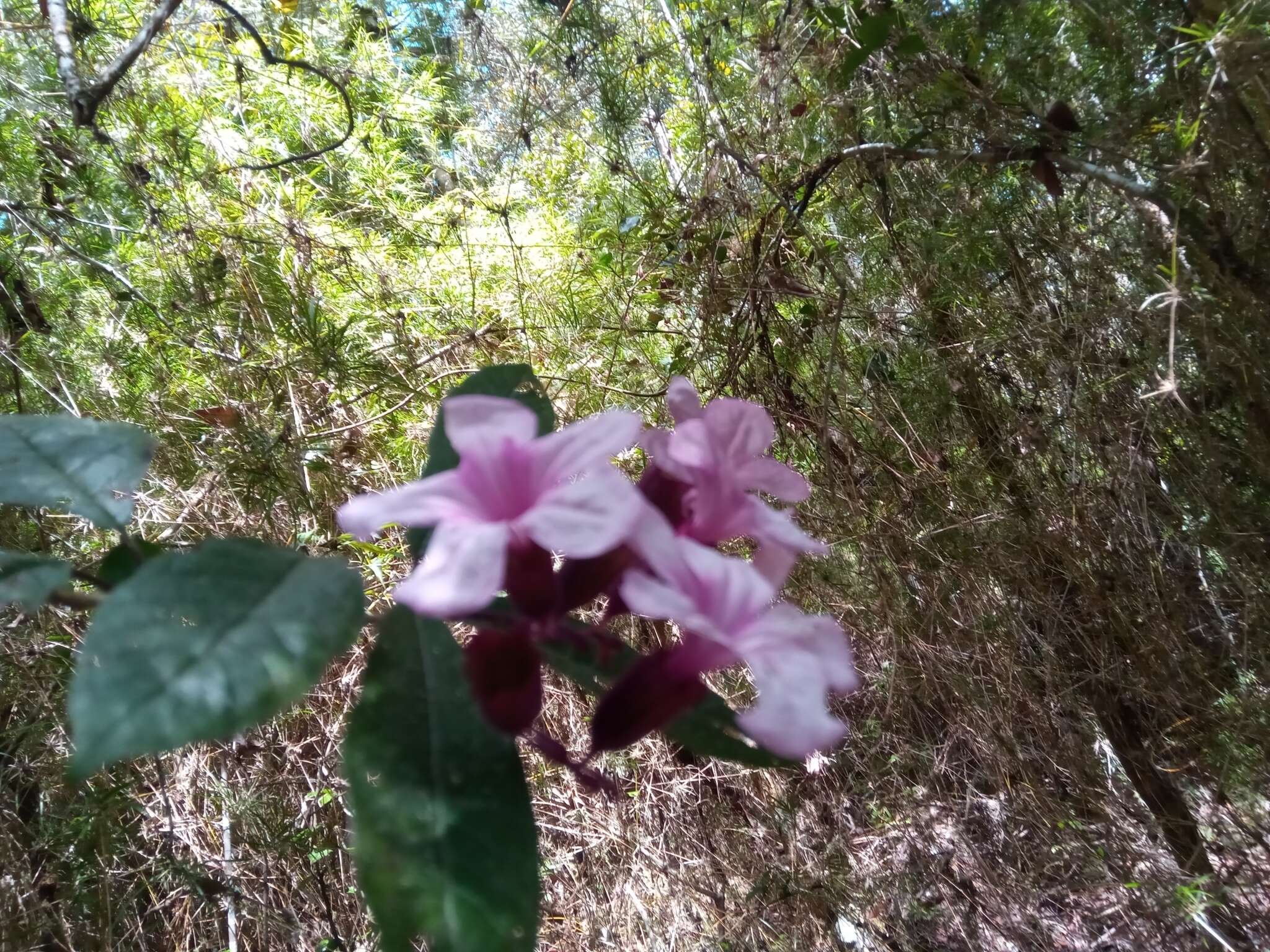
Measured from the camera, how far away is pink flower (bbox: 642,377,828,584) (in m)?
0.40

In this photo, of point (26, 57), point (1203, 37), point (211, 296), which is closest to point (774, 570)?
point (1203, 37)

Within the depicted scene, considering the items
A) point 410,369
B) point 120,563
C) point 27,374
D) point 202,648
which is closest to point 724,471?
point 202,648

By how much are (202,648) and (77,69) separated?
36.9 inches

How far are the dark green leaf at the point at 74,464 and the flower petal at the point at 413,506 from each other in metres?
0.21

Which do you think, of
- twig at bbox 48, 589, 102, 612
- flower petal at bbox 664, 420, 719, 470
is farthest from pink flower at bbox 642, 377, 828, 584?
twig at bbox 48, 589, 102, 612

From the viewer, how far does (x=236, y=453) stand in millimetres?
1230

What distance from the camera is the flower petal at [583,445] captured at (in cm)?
34

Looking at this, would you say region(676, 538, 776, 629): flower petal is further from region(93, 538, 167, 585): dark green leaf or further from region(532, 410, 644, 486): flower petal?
region(93, 538, 167, 585): dark green leaf

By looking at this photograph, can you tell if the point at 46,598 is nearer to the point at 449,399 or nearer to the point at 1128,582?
the point at 449,399

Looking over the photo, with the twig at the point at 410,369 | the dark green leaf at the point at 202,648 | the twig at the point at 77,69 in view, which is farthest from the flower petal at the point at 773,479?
the twig at the point at 410,369

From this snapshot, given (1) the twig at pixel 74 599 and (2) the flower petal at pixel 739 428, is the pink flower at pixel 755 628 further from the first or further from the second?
(1) the twig at pixel 74 599

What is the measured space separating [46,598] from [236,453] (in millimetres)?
985

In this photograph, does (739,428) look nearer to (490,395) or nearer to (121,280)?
(490,395)

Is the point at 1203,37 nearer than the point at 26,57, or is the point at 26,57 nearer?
the point at 1203,37
